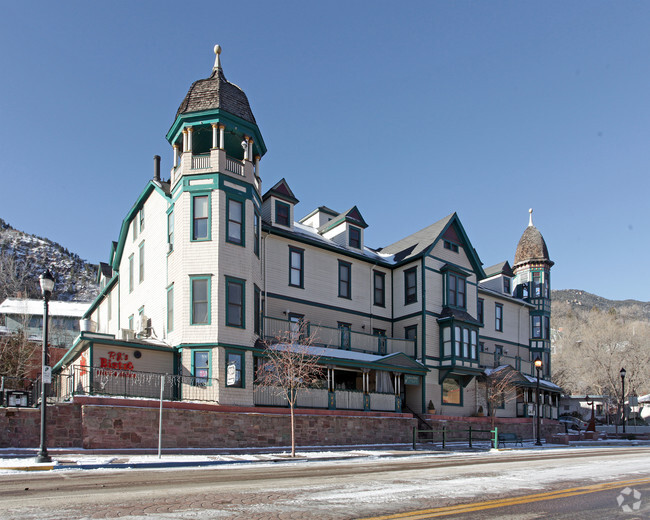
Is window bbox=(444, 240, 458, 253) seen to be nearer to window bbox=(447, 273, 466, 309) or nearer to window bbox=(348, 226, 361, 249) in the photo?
window bbox=(447, 273, 466, 309)

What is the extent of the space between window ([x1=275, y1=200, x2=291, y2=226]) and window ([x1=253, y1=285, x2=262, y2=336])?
550cm

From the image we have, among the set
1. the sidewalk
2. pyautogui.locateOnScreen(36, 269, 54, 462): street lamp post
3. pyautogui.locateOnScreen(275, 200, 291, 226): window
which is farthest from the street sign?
pyautogui.locateOnScreen(275, 200, 291, 226): window

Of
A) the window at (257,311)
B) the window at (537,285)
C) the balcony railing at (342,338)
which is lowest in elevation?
the balcony railing at (342,338)

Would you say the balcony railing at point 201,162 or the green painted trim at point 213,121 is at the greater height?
the green painted trim at point 213,121

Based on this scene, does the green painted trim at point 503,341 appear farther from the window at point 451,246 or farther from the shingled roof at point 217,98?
the shingled roof at point 217,98

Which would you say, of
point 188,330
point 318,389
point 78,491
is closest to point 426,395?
point 318,389

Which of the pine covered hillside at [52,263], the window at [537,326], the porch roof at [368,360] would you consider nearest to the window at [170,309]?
the porch roof at [368,360]

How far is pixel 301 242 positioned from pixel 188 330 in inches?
380

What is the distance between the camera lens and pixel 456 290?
38562 mm

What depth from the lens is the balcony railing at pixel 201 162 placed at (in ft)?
87.8

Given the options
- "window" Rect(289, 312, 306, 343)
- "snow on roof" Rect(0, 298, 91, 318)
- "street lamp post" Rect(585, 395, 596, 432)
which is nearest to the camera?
"window" Rect(289, 312, 306, 343)

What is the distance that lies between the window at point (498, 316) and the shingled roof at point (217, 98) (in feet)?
90.0

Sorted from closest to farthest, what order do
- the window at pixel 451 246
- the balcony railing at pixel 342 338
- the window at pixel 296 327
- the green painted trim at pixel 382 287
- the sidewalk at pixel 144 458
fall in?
the sidewalk at pixel 144 458, the window at pixel 296 327, the balcony railing at pixel 342 338, the green painted trim at pixel 382 287, the window at pixel 451 246

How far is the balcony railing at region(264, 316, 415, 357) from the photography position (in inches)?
1165
